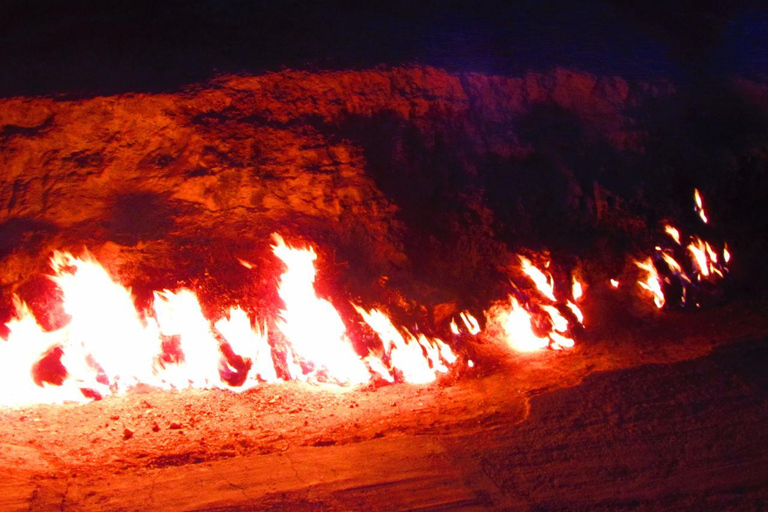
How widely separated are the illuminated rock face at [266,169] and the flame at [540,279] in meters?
0.42

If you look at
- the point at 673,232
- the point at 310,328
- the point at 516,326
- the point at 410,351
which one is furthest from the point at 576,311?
the point at 310,328

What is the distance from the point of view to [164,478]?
399cm

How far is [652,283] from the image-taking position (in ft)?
19.1

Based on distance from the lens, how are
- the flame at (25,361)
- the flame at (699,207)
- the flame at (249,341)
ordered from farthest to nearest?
the flame at (699,207) < the flame at (249,341) < the flame at (25,361)

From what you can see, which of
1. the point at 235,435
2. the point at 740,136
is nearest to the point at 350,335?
the point at 235,435

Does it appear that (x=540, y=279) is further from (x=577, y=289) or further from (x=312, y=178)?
(x=312, y=178)

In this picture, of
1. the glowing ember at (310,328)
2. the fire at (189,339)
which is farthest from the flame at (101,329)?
the glowing ember at (310,328)

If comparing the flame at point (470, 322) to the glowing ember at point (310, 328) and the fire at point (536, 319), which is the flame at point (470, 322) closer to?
the fire at point (536, 319)

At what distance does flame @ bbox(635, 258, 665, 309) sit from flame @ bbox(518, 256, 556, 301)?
2.61 ft

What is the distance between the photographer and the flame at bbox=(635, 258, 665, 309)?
19.0ft

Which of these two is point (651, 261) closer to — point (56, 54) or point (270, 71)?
point (270, 71)

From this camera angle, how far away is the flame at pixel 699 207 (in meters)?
6.10

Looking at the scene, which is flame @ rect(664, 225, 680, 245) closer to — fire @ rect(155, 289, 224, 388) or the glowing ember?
the glowing ember

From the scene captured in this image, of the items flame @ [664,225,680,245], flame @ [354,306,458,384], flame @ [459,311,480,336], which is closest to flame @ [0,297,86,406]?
flame @ [354,306,458,384]
